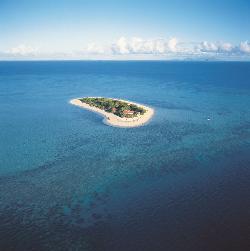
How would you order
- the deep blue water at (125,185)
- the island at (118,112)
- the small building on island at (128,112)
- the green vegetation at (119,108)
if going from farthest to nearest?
the green vegetation at (119,108), the small building on island at (128,112), the island at (118,112), the deep blue water at (125,185)

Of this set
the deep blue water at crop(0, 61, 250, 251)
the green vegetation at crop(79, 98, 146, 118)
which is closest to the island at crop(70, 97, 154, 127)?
the green vegetation at crop(79, 98, 146, 118)

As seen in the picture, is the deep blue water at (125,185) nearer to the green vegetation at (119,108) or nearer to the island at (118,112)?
the island at (118,112)

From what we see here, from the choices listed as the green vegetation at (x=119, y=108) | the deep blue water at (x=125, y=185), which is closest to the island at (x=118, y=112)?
the green vegetation at (x=119, y=108)

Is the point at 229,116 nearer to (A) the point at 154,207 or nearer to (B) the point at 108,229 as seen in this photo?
(A) the point at 154,207

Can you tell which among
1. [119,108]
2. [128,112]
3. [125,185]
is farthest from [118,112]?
[125,185]

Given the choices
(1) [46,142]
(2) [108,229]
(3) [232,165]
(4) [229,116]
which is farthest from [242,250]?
(4) [229,116]
